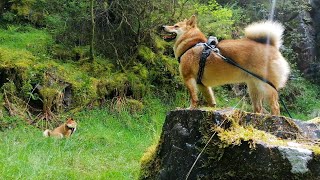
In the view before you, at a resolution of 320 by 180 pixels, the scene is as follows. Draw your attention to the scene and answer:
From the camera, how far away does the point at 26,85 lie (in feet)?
28.0

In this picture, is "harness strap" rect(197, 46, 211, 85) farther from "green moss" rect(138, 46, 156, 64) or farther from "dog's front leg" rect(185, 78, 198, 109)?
"green moss" rect(138, 46, 156, 64)

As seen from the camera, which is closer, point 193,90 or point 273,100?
point 273,100

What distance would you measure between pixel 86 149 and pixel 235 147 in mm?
4289

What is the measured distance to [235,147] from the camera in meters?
2.86

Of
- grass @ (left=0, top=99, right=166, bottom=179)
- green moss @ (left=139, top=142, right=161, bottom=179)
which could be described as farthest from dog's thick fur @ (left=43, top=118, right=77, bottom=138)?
green moss @ (left=139, top=142, right=161, bottom=179)

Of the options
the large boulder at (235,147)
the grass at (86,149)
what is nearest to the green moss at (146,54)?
the grass at (86,149)

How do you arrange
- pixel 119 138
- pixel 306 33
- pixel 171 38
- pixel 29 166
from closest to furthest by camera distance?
pixel 29 166, pixel 171 38, pixel 119 138, pixel 306 33

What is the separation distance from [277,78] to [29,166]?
→ 3.21 meters

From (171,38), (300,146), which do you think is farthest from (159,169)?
(171,38)

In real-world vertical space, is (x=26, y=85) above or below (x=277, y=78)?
below

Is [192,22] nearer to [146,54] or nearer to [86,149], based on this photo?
[86,149]

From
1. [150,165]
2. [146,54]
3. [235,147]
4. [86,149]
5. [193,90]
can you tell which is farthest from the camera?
[146,54]

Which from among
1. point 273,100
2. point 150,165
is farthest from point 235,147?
point 273,100

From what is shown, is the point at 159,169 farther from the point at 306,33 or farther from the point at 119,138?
the point at 306,33
